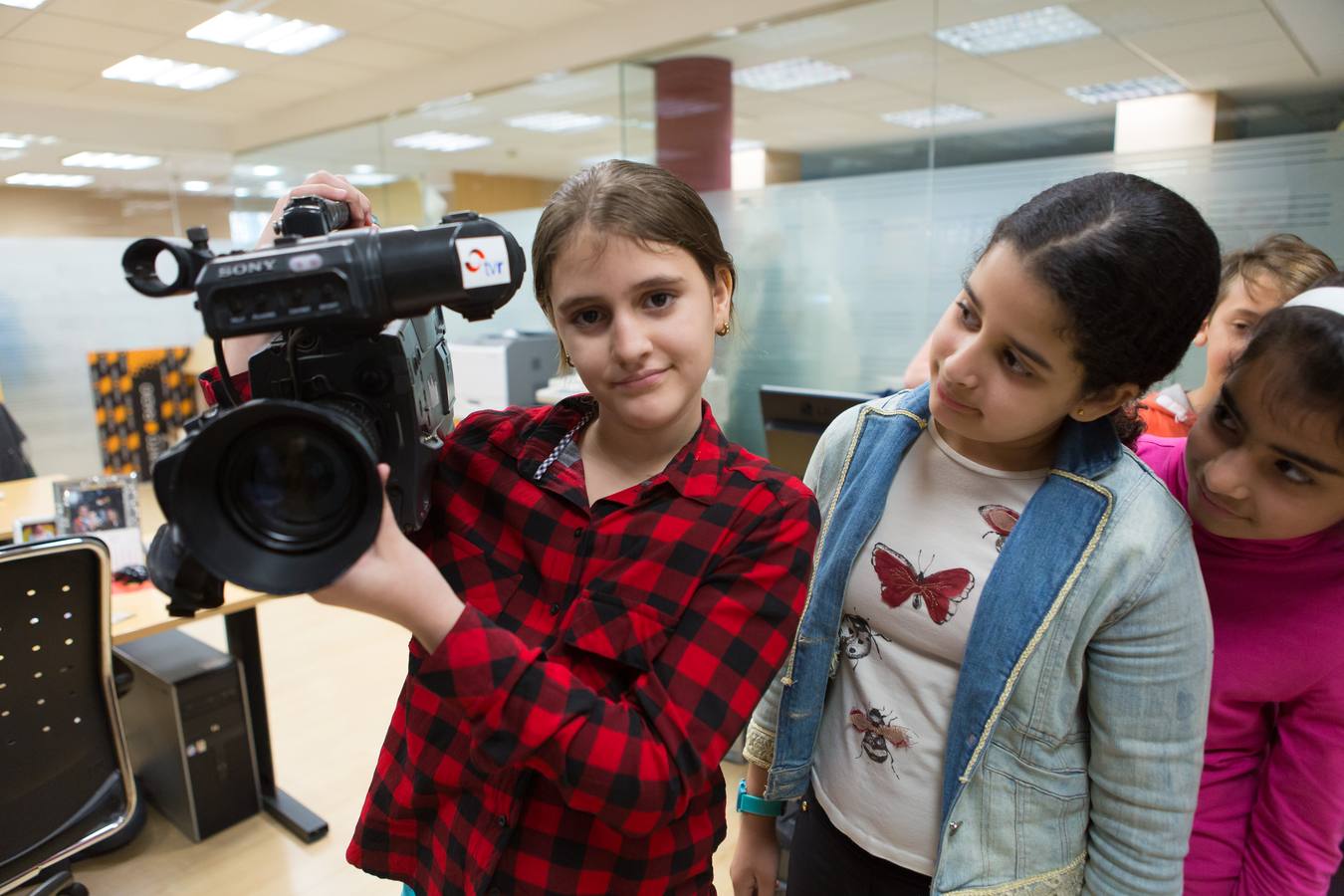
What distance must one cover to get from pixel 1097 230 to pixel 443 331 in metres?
0.62

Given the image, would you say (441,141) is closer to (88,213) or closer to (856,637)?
(88,213)

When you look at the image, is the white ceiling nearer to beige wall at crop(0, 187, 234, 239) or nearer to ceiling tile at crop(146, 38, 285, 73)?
ceiling tile at crop(146, 38, 285, 73)

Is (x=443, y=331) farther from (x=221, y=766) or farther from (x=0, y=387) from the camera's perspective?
(x=0, y=387)

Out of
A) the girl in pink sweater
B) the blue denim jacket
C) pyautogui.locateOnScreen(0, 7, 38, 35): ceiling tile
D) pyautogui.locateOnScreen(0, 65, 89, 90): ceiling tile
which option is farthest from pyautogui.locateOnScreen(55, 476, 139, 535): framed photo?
pyautogui.locateOnScreen(0, 65, 89, 90): ceiling tile

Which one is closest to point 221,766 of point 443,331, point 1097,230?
point 443,331

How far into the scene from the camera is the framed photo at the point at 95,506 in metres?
2.18

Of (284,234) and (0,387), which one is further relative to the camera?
(0,387)

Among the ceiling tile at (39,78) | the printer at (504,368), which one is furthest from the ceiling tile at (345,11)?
the ceiling tile at (39,78)

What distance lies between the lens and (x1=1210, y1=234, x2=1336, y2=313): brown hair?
1317 mm

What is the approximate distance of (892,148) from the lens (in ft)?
10.8

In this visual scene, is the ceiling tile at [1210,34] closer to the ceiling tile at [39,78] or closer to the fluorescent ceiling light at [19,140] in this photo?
the ceiling tile at [39,78]

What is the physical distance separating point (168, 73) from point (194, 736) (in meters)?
5.16

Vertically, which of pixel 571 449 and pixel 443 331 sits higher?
pixel 443 331

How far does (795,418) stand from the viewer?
76.1 inches
